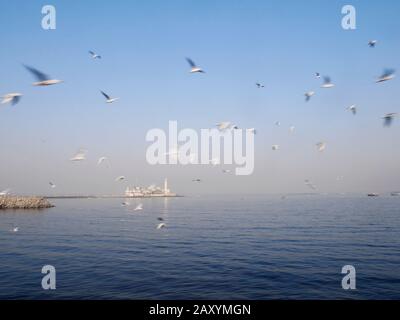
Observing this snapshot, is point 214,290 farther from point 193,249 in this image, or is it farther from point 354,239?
point 354,239

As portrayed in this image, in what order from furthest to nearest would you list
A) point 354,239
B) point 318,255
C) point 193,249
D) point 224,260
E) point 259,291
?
point 354,239
point 193,249
point 318,255
point 224,260
point 259,291

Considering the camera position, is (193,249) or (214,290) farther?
(193,249)

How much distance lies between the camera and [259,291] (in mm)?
21219

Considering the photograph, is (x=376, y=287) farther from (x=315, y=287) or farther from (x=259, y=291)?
(x=259, y=291)

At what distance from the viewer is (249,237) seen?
45125 mm
